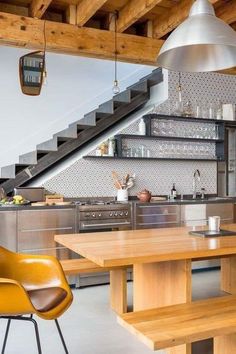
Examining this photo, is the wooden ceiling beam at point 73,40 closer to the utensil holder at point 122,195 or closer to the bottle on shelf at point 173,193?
the utensil holder at point 122,195

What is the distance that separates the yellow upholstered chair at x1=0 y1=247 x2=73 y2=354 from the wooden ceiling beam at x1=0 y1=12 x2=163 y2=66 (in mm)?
2730

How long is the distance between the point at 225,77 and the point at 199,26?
3.92 metres

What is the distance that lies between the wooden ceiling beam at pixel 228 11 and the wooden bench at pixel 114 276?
130 inches

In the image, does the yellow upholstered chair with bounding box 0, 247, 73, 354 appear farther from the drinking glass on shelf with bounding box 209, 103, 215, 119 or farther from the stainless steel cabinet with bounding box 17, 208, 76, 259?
the drinking glass on shelf with bounding box 209, 103, 215, 119

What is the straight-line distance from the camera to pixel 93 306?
3805 mm

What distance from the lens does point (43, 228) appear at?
4340 millimetres

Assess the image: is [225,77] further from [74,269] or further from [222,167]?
[74,269]

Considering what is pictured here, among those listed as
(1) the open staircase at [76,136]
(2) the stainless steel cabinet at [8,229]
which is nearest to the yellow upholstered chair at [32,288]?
(2) the stainless steel cabinet at [8,229]

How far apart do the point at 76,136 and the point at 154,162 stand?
1.25 meters

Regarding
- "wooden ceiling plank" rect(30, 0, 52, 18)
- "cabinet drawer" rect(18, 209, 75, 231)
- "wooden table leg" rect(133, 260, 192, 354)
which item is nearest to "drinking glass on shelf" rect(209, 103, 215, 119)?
"cabinet drawer" rect(18, 209, 75, 231)

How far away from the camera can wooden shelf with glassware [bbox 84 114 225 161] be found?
5484 millimetres

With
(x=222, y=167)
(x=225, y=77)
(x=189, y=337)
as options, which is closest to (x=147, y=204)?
(x=222, y=167)

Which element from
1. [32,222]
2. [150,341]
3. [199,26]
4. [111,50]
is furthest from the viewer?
[111,50]

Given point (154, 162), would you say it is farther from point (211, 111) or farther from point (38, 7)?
point (38, 7)
